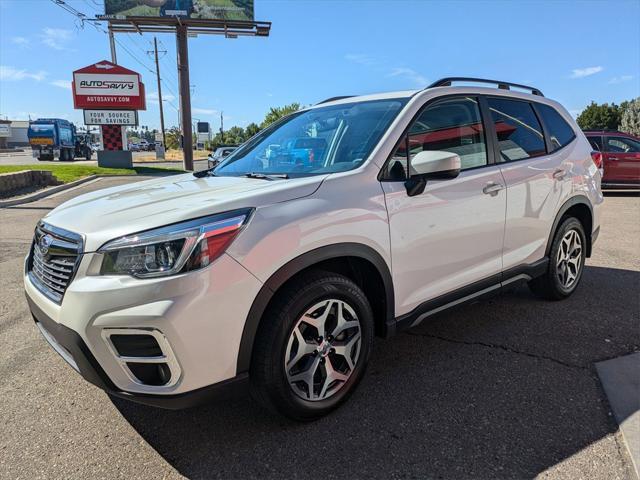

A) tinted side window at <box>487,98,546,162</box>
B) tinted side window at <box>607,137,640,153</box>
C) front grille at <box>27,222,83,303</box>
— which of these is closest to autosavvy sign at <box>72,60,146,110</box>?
tinted side window at <box>607,137,640,153</box>

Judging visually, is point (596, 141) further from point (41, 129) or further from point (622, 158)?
point (41, 129)

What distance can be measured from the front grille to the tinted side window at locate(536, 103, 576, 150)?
153 inches

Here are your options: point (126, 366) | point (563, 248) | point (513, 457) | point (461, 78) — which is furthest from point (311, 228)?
point (563, 248)

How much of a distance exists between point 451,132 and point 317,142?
97 centimetres

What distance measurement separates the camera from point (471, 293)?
134 inches

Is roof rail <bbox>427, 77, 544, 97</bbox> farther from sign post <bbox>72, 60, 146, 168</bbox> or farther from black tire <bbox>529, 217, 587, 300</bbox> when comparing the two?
sign post <bbox>72, 60, 146, 168</bbox>

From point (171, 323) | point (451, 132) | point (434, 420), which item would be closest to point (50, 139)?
point (451, 132)

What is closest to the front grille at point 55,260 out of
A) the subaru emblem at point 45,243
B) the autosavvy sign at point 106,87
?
the subaru emblem at point 45,243

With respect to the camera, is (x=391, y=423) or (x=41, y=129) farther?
(x=41, y=129)

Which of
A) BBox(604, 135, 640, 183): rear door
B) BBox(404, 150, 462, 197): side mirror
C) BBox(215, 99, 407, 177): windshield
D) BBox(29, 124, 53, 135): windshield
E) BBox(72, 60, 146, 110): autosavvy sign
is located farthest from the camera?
BBox(29, 124, 53, 135): windshield

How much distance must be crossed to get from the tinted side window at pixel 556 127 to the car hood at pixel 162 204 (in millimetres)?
2668

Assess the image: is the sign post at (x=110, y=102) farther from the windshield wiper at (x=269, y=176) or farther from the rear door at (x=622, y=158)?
the windshield wiper at (x=269, y=176)

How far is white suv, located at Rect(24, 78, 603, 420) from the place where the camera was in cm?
209

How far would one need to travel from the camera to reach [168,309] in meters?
2.00
